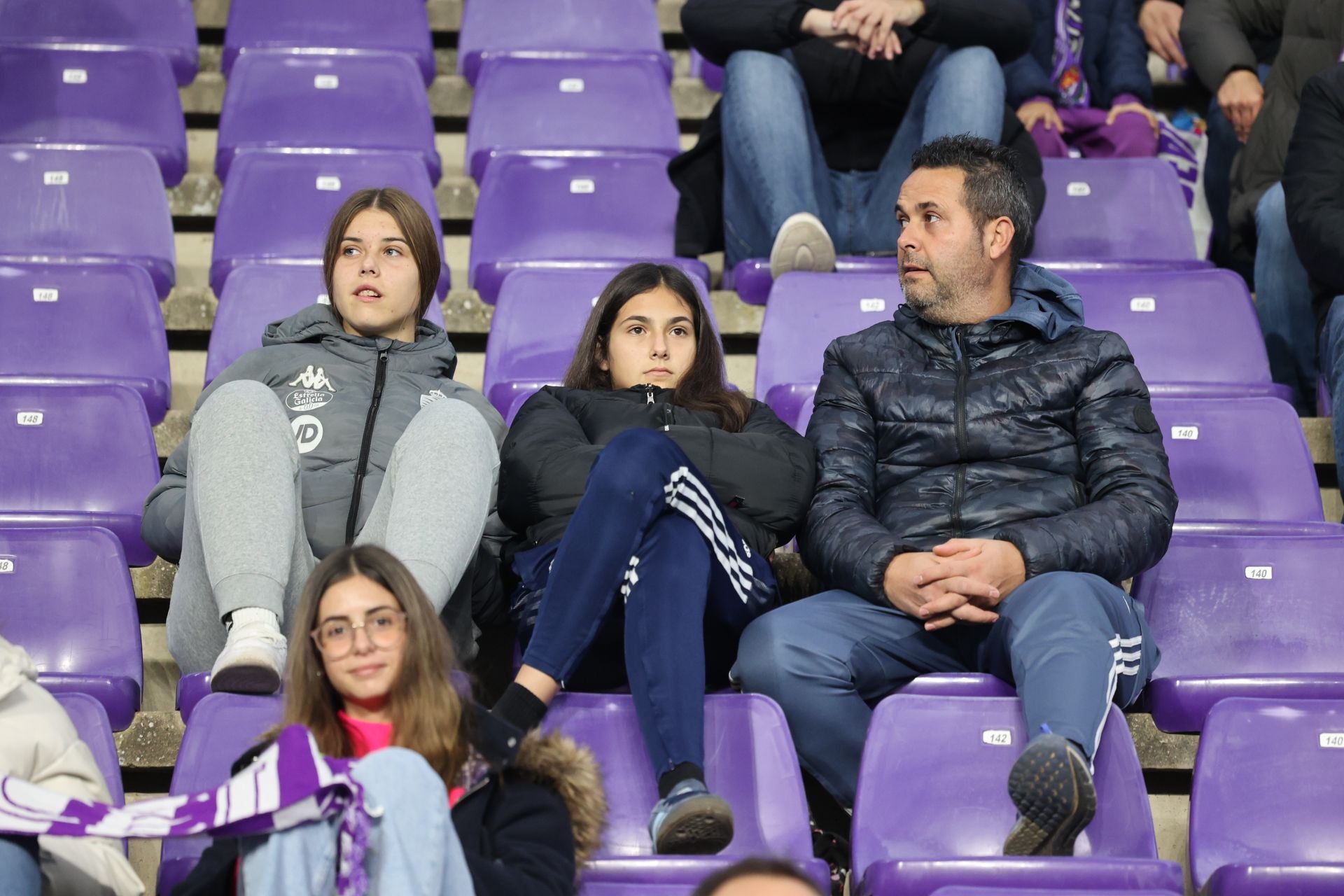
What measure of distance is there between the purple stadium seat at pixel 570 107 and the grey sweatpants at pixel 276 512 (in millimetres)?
1689

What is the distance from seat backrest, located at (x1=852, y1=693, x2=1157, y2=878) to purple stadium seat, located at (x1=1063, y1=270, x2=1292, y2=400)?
4.07 ft

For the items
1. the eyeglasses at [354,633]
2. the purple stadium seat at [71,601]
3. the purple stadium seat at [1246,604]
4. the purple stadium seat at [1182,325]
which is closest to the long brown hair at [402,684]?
the eyeglasses at [354,633]

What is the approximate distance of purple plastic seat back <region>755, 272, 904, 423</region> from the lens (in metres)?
3.06

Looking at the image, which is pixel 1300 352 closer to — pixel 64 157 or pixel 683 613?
pixel 683 613

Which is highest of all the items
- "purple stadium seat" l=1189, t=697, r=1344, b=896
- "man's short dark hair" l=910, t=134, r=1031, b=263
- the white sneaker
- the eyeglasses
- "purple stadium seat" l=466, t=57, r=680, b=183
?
"purple stadium seat" l=466, t=57, r=680, b=183

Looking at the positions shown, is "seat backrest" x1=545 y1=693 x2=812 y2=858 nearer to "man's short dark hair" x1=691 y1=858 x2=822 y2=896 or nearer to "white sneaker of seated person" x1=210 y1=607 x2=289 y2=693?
"white sneaker of seated person" x1=210 y1=607 x2=289 y2=693

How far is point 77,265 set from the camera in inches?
125

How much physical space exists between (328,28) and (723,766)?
2811 millimetres

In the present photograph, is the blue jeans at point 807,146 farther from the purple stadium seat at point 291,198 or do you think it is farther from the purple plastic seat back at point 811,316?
the purple stadium seat at point 291,198

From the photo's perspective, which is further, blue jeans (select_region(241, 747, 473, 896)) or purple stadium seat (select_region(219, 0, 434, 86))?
purple stadium seat (select_region(219, 0, 434, 86))

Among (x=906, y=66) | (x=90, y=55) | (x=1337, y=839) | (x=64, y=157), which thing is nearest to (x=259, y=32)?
(x=90, y=55)

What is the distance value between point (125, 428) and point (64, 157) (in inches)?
40.0

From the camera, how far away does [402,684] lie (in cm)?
180

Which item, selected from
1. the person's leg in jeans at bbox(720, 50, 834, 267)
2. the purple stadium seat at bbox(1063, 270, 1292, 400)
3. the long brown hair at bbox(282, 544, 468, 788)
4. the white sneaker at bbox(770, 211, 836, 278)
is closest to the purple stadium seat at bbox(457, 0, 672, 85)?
the person's leg in jeans at bbox(720, 50, 834, 267)
